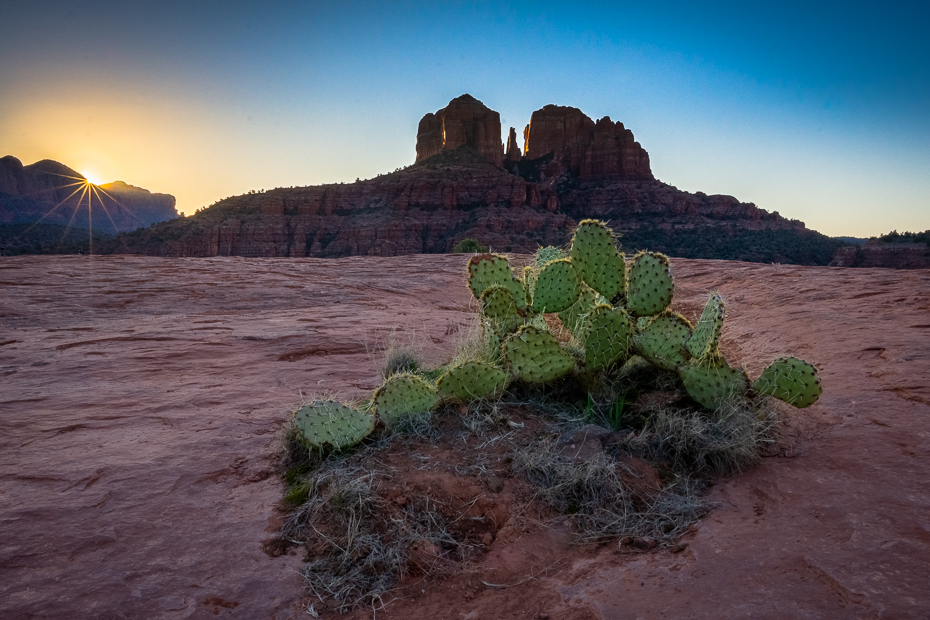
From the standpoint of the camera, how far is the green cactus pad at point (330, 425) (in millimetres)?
2781

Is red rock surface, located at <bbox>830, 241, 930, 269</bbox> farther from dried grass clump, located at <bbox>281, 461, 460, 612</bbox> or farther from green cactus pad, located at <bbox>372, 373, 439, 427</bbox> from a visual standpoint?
dried grass clump, located at <bbox>281, 461, 460, 612</bbox>

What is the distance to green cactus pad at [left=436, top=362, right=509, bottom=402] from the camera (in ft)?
10.5

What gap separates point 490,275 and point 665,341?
1479mm

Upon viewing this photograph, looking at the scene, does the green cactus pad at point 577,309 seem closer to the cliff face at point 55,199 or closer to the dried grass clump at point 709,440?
the dried grass clump at point 709,440

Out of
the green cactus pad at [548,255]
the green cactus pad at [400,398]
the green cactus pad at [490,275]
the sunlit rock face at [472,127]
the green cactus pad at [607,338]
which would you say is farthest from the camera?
the sunlit rock face at [472,127]

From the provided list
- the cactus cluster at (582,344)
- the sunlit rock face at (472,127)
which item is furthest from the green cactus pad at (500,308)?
the sunlit rock face at (472,127)

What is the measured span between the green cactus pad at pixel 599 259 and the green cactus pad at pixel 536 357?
73 centimetres

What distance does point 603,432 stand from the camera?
2783 mm

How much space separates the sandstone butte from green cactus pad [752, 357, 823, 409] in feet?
129

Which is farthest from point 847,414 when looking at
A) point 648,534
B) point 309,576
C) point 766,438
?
point 309,576

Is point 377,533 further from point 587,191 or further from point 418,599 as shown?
point 587,191

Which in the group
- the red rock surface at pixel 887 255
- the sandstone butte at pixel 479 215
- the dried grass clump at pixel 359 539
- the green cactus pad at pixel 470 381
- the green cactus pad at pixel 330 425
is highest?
the sandstone butte at pixel 479 215

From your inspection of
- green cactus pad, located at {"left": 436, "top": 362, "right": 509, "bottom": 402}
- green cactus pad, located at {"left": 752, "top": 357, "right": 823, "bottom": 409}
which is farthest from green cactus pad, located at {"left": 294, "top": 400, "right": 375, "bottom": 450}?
green cactus pad, located at {"left": 752, "top": 357, "right": 823, "bottom": 409}

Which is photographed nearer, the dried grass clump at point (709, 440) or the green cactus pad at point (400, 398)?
the dried grass clump at point (709, 440)
